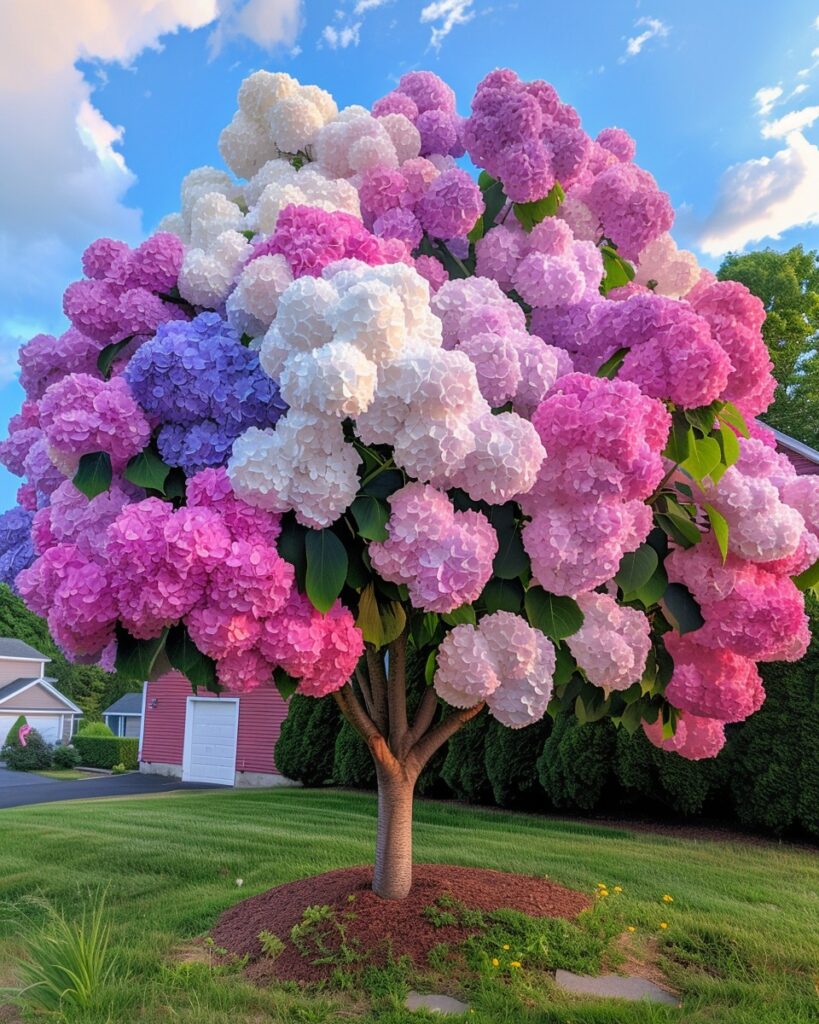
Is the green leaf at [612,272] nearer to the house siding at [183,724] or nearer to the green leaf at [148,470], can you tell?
the green leaf at [148,470]

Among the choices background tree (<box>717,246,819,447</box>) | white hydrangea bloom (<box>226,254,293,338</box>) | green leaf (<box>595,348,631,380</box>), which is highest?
background tree (<box>717,246,819,447</box>)

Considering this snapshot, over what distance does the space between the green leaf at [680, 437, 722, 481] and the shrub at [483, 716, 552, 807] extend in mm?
7481

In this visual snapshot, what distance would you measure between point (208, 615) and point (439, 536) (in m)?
0.82

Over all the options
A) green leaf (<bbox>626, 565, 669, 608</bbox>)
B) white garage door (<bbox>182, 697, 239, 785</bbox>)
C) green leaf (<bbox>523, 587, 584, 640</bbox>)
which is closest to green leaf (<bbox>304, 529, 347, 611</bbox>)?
green leaf (<bbox>523, 587, 584, 640</bbox>)

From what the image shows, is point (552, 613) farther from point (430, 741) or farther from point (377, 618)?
point (430, 741)

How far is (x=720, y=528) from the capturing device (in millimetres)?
3373

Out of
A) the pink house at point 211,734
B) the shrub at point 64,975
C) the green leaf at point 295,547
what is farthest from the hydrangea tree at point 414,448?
the pink house at point 211,734

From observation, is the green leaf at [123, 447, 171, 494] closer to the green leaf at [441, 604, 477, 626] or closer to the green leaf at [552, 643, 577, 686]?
the green leaf at [441, 604, 477, 626]

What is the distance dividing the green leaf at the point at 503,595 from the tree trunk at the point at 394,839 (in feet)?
5.55

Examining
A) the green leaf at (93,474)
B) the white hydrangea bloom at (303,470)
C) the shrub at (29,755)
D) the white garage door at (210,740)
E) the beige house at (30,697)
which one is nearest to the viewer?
the white hydrangea bloom at (303,470)

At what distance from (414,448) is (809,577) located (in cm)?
223

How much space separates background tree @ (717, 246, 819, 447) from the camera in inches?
747

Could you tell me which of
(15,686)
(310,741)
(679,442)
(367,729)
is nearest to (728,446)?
(679,442)

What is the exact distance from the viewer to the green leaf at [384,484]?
3012 mm
